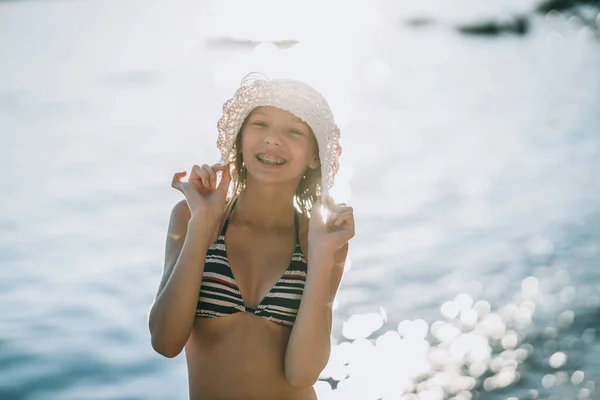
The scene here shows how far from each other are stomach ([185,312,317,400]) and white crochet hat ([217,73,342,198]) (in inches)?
25.7

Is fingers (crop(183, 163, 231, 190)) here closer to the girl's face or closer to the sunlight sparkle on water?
the girl's face

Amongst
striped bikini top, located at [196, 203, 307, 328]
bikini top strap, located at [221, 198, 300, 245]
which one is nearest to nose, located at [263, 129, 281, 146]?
bikini top strap, located at [221, 198, 300, 245]

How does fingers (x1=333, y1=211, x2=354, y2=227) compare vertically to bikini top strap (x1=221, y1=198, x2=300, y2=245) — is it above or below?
below

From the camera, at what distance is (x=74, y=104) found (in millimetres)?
16641

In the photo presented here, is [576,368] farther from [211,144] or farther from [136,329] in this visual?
[211,144]

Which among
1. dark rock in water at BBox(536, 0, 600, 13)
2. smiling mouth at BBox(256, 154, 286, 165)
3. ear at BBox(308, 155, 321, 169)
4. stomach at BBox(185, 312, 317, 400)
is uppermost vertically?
A: dark rock in water at BBox(536, 0, 600, 13)

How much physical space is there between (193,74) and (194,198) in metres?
15.0

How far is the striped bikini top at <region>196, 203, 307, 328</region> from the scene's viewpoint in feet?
12.7

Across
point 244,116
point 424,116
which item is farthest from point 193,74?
point 244,116

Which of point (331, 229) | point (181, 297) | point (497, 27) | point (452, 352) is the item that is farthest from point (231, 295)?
point (497, 27)

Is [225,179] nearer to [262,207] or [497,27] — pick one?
[262,207]

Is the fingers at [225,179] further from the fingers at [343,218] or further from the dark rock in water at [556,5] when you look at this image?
the dark rock in water at [556,5]

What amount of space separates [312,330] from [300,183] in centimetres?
86

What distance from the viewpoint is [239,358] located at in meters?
3.91
